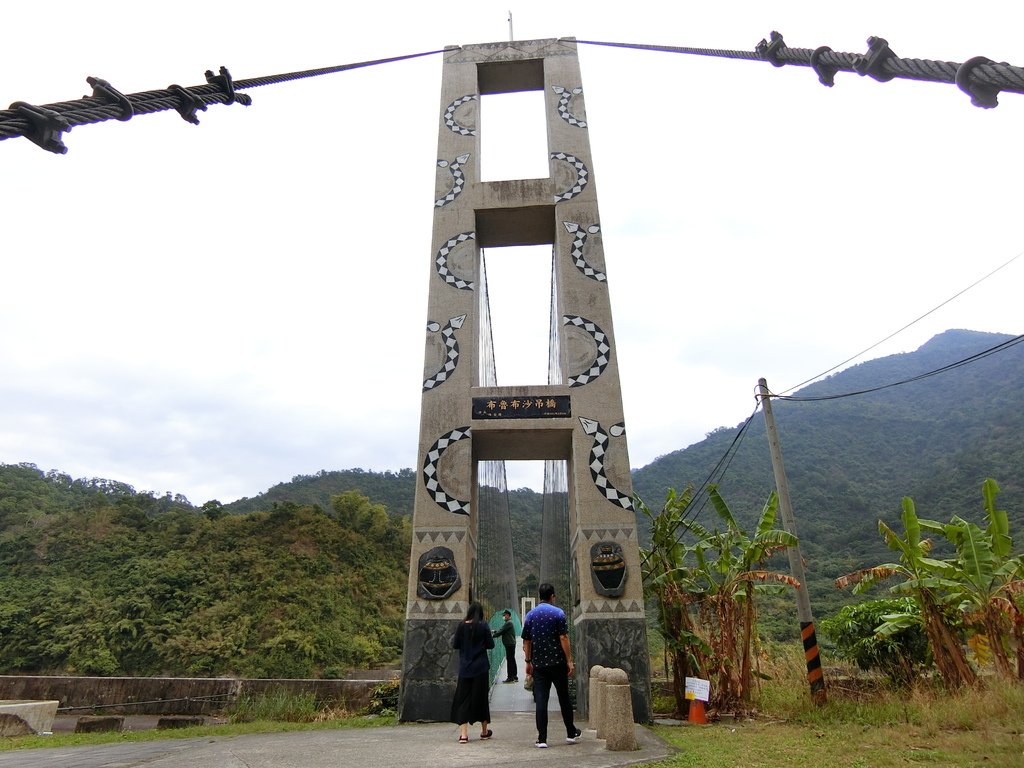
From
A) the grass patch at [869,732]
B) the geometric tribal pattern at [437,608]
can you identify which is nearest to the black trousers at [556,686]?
the grass patch at [869,732]

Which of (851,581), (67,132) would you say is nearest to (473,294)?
(851,581)

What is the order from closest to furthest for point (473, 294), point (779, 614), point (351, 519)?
point (473, 294)
point (779, 614)
point (351, 519)

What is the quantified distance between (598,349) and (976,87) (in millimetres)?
7121

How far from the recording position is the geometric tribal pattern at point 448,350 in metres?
9.47

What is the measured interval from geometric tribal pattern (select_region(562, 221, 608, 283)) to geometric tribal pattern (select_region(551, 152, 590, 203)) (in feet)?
1.99

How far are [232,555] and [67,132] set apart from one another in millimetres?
29375

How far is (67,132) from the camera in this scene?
98.0 inches

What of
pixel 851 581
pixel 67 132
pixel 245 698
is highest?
pixel 67 132

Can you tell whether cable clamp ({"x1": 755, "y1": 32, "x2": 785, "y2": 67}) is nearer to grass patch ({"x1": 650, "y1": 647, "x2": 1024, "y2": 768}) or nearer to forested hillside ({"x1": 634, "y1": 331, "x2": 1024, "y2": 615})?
grass patch ({"x1": 650, "y1": 647, "x2": 1024, "y2": 768})

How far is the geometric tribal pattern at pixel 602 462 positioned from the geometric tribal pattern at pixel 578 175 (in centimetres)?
428

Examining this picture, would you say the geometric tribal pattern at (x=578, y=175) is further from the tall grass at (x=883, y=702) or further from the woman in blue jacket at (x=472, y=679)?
the tall grass at (x=883, y=702)

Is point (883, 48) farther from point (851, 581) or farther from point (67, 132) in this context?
point (851, 581)

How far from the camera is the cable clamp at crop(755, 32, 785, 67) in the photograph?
3287 millimetres

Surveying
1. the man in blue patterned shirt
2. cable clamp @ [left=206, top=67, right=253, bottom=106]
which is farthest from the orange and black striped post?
cable clamp @ [left=206, top=67, right=253, bottom=106]
